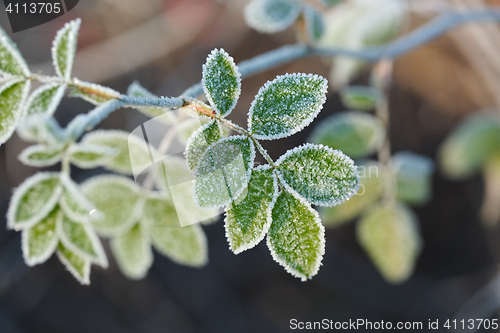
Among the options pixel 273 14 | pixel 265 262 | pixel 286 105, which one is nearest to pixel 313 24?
pixel 273 14

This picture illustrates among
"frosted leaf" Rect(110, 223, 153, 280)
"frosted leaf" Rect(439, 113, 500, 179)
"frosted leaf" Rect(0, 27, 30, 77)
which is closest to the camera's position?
"frosted leaf" Rect(0, 27, 30, 77)

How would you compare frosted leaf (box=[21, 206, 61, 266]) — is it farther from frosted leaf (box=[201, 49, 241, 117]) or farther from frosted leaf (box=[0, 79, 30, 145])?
frosted leaf (box=[201, 49, 241, 117])

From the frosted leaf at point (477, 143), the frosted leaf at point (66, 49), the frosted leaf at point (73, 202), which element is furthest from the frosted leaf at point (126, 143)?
the frosted leaf at point (477, 143)

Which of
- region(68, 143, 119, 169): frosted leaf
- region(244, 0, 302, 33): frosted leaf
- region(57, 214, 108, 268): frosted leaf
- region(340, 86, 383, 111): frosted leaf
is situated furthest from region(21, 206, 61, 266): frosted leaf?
region(340, 86, 383, 111): frosted leaf

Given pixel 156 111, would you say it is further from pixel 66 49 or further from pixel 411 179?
→ pixel 411 179

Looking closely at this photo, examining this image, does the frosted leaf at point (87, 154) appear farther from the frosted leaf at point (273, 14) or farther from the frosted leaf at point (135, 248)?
the frosted leaf at point (273, 14)

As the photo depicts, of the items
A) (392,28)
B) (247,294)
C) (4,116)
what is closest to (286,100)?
(4,116)
